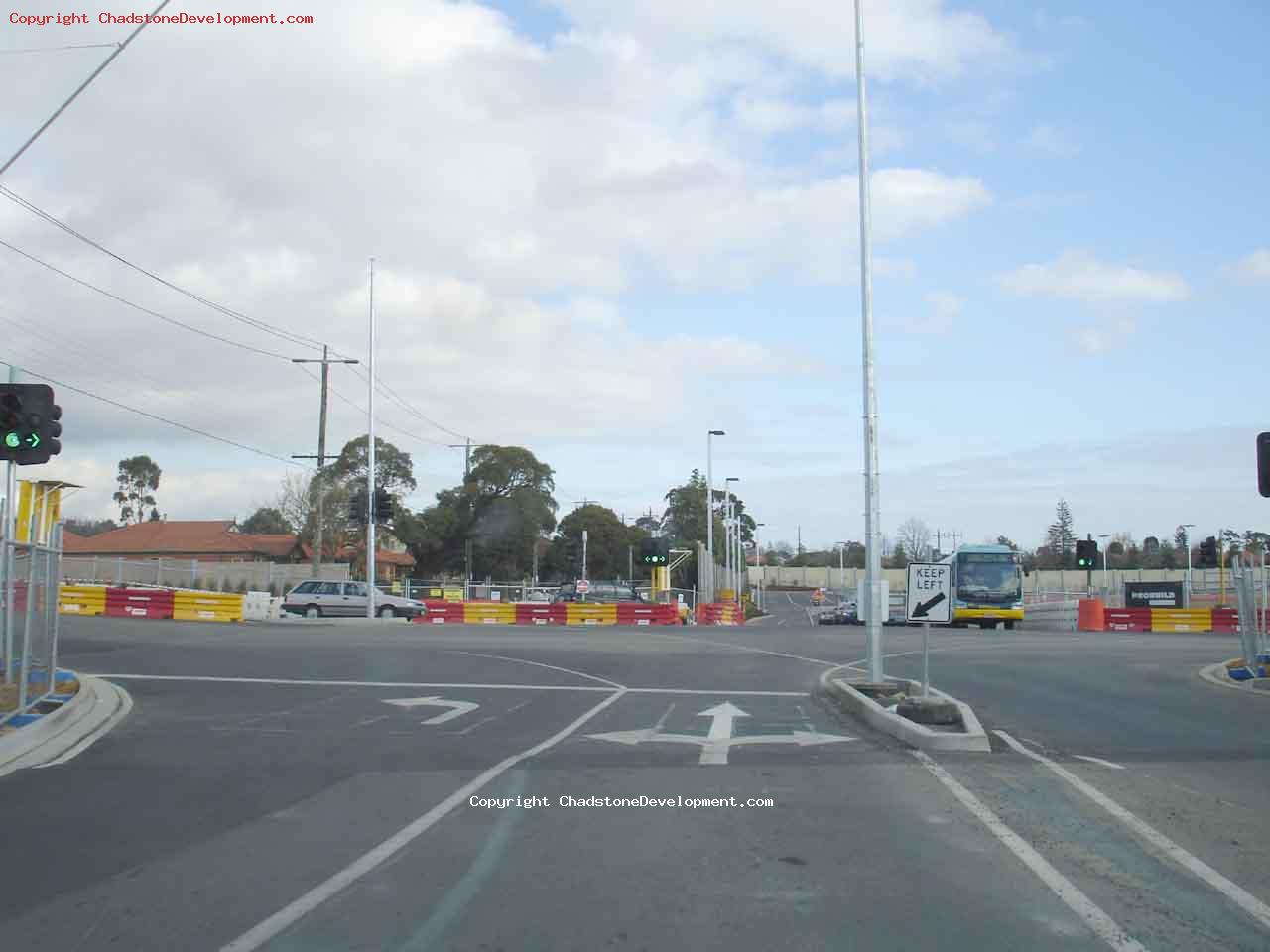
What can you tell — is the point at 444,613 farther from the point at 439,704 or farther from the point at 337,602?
the point at 439,704

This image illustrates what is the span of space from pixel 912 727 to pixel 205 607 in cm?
3386

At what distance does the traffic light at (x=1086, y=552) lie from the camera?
4547 centimetres

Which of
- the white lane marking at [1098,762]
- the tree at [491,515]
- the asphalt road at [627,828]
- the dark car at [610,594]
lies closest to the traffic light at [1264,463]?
the asphalt road at [627,828]

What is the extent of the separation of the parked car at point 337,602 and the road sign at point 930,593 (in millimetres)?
34790

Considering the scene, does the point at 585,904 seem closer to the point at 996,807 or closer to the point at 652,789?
the point at 652,789

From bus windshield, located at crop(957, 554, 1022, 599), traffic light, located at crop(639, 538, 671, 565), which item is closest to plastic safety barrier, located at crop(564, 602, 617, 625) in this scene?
traffic light, located at crop(639, 538, 671, 565)

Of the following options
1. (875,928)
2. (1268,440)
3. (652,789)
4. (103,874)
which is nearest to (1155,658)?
(1268,440)

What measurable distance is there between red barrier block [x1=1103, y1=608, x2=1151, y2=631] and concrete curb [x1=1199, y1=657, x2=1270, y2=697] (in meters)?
23.1

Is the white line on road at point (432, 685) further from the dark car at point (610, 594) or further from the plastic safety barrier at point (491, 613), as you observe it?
the dark car at point (610, 594)

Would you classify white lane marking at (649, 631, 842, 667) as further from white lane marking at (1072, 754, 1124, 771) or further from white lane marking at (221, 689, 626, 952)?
white lane marking at (221, 689, 626, 952)

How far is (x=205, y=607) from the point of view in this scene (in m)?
41.0

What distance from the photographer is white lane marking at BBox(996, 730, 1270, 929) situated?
6523 millimetres

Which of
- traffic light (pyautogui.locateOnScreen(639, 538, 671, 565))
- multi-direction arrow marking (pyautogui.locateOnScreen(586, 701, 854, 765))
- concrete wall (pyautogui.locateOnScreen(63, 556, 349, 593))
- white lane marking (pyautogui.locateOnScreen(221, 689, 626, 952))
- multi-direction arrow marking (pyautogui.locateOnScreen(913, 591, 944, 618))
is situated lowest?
white lane marking (pyautogui.locateOnScreen(221, 689, 626, 952))

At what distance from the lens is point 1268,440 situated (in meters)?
16.4
